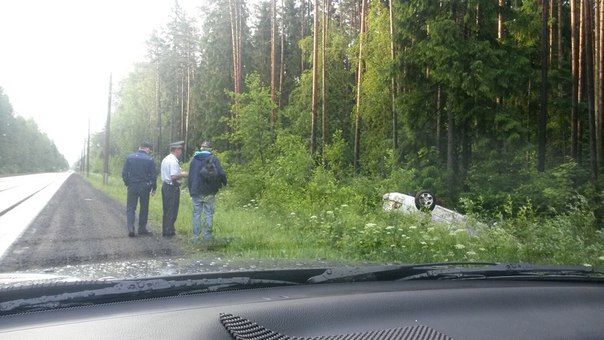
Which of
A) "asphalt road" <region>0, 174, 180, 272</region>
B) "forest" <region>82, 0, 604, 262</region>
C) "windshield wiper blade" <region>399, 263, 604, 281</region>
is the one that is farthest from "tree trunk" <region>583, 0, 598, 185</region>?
"windshield wiper blade" <region>399, 263, 604, 281</region>

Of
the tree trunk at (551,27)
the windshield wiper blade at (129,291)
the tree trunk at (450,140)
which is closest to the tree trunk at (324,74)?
the tree trunk at (450,140)

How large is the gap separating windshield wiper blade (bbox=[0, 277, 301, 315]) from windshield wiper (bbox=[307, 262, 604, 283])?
1.67ft

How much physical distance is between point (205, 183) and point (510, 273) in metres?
7.10

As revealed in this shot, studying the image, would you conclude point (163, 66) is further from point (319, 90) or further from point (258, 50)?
point (319, 90)

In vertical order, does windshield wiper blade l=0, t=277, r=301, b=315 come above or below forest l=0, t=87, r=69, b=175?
below

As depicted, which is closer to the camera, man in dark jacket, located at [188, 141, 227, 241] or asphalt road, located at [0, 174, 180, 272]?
asphalt road, located at [0, 174, 180, 272]

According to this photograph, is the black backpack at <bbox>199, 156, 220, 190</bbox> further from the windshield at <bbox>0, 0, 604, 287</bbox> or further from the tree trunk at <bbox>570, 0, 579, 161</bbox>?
the tree trunk at <bbox>570, 0, 579, 161</bbox>

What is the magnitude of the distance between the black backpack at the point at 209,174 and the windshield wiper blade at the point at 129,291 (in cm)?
687

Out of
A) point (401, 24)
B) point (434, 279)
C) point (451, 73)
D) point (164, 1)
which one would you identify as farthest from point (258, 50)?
point (434, 279)

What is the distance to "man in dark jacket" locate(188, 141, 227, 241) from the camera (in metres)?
9.55

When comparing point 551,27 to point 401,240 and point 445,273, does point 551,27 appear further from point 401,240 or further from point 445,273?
point 445,273

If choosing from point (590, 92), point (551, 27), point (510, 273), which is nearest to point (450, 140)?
point (590, 92)

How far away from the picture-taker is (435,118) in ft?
68.5

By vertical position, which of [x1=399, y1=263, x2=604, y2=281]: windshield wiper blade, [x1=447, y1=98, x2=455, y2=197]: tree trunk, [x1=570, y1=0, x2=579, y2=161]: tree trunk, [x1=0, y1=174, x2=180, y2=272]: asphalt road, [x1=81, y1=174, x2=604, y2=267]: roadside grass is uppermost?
[x1=570, y1=0, x2=579, y2=161]: tree trunk
